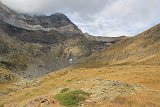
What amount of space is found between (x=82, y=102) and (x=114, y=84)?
10.0 meters

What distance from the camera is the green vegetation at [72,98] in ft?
145

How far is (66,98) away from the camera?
4566 cm

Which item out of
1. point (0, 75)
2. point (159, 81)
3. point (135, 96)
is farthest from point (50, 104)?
point (0, 75)

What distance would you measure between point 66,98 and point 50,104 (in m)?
2.20

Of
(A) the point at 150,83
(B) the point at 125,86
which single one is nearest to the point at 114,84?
(B) the point at 125,86

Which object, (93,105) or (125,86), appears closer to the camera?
(93,105)

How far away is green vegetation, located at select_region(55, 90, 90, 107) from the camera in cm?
4431

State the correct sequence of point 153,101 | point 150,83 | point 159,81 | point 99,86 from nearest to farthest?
point 153,101 → point 99,86 → point 150,83 → point 159,81

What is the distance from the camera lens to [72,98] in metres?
45.6

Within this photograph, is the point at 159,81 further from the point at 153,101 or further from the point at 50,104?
the point at 50,104

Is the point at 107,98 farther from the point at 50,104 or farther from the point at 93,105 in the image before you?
the point at 50,104

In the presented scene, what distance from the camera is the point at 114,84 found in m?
53.2

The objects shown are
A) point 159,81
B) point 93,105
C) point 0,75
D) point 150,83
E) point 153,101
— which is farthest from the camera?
point 0,75

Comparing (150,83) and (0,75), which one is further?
(0,75)
